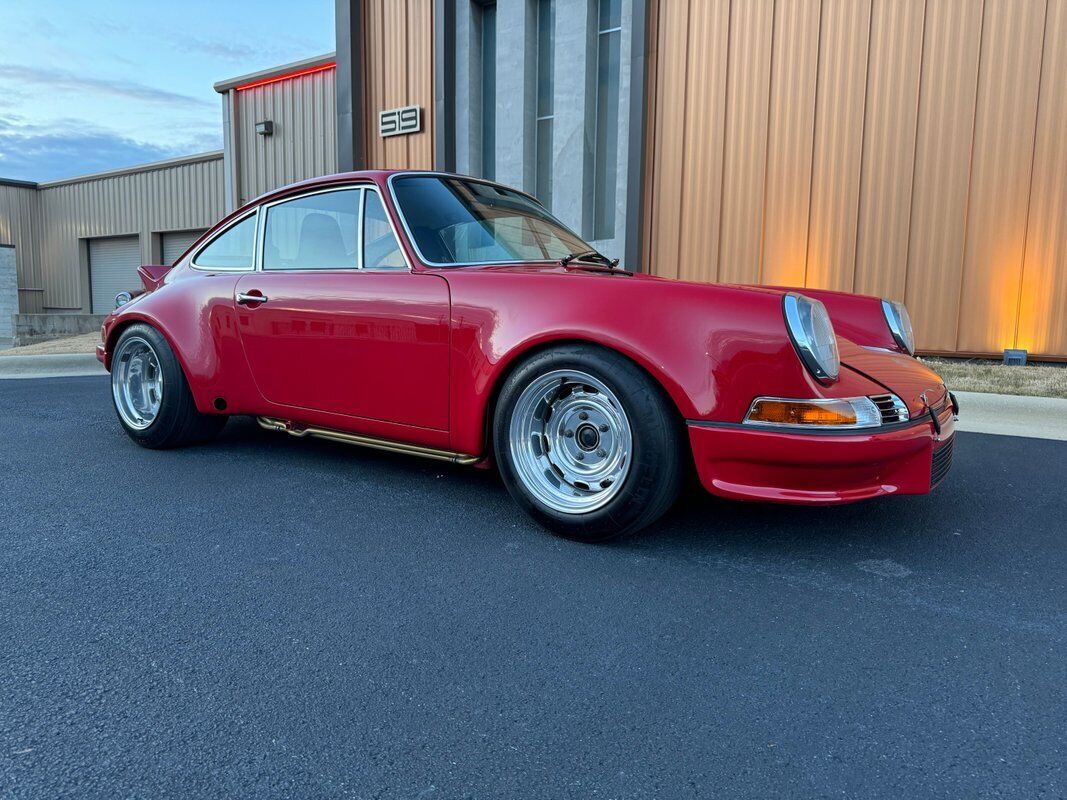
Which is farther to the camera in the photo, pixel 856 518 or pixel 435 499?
pixel 435 499

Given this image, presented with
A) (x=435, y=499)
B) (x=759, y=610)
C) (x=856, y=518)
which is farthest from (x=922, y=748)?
(x=435, y=499)

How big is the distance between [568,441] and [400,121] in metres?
10.4

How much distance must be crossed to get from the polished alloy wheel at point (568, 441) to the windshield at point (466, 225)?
69 cm

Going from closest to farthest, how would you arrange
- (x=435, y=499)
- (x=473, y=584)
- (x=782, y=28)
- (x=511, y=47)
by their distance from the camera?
(x=473, y=584) < (x=435, y=499) < (x=782, y=28) < (x=511, y=47)

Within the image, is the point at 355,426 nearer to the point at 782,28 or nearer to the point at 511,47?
the point at 782,28

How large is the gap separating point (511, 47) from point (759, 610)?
34.2 feet

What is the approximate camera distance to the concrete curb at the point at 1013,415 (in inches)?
186

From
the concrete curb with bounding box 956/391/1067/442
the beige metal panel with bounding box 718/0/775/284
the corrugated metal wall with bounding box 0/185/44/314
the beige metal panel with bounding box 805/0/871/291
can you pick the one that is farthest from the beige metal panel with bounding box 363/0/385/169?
the corrugated metal wall with bounding box 0/185/44/314

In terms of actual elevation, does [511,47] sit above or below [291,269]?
above

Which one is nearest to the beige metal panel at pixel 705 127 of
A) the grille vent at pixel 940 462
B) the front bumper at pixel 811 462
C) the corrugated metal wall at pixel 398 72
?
the corrugated metal wall at pixel 398 72

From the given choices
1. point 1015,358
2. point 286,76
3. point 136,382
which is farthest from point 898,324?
point 286,76

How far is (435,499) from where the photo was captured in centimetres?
310

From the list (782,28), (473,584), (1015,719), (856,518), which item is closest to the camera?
(1015,719)

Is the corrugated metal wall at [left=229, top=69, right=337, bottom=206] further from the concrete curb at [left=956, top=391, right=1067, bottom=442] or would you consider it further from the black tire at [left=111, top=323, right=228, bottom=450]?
the concrete curb at [left=956, top=391, right=1067, bottom=442]
